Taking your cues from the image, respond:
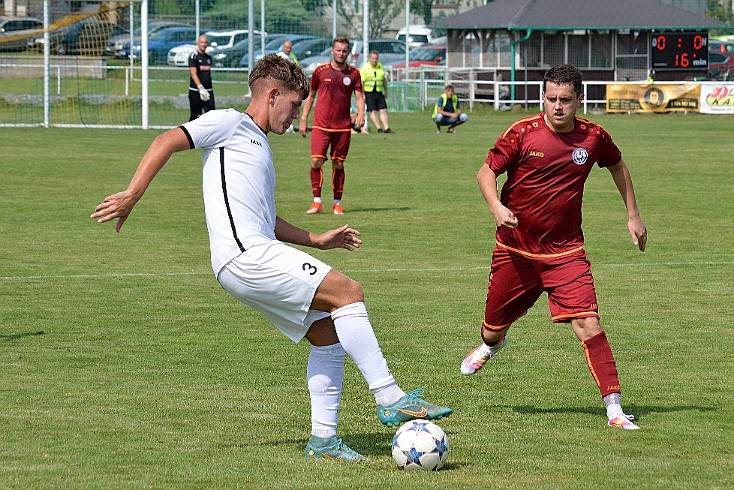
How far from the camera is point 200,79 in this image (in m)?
29.6

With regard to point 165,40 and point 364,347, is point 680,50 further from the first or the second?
point 364,347

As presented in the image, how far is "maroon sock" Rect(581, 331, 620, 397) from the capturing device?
6.90 meters

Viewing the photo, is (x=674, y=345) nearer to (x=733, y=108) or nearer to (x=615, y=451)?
(x=615, y=451)

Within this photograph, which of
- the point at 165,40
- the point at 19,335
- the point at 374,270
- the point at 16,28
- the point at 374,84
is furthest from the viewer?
the point at 165,40

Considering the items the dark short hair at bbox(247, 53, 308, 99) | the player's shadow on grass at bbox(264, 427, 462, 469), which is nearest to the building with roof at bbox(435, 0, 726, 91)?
the player's shadow on grass at bbox(264, 427, 462, 469)

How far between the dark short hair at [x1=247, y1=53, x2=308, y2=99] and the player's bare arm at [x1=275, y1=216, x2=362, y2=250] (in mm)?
648

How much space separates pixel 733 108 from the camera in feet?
141

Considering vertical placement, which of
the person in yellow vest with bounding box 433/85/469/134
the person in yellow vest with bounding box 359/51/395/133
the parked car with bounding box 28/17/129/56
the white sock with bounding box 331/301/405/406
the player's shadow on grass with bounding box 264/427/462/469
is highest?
the parked car with bounding box 28/17/129/56

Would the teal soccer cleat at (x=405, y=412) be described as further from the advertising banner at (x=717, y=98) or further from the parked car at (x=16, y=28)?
the advertising banner at (x=717, y=98)

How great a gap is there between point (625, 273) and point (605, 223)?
3965mm

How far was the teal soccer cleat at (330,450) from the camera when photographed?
236 inches

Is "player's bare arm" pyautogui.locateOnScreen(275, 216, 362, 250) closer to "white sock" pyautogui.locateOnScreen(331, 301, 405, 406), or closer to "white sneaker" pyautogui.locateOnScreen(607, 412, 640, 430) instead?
"white sock" pyautogui.locateOnScreen(331, 301, 405, 406)

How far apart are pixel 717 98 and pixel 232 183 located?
39603 mm

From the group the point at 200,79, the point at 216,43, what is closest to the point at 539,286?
the point at 200,79
